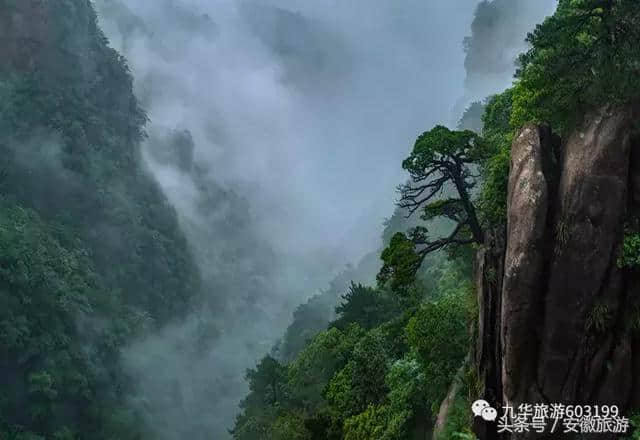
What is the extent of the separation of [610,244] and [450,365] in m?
9.72

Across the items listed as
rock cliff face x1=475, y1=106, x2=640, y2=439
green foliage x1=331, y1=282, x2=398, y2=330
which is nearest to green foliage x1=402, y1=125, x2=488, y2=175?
rock cliff face x1=475, y1=106, x2=640, y2=439

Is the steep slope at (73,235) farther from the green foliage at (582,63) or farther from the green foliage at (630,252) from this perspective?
the green foliage at (630,252)

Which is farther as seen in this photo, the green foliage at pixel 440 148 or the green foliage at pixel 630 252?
the green foliage at pixel 440 148

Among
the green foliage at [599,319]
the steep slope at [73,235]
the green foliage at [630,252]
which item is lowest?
the green foliage at [599,319]

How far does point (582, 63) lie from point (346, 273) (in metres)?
126

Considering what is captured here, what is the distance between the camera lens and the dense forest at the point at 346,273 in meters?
13.4

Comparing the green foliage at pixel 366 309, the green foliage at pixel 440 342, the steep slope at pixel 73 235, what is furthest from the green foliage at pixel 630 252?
the steep slope at pixel 73 235

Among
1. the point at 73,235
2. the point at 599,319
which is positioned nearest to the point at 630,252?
the point at 599,319

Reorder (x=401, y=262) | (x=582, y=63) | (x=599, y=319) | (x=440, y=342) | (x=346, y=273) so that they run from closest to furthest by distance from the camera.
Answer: (x=599, y=319), (x=582, y=63), (x=401, y=262), (x=440, y=342), (x=346, y=273)

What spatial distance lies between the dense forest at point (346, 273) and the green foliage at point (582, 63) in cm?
6

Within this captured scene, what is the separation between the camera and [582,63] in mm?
14055

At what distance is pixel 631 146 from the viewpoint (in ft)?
44.3

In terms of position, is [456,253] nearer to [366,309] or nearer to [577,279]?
[577,279]

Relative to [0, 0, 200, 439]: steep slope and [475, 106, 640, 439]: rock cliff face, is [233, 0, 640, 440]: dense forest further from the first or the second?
[0, 0, 200, 439]: steep slope
